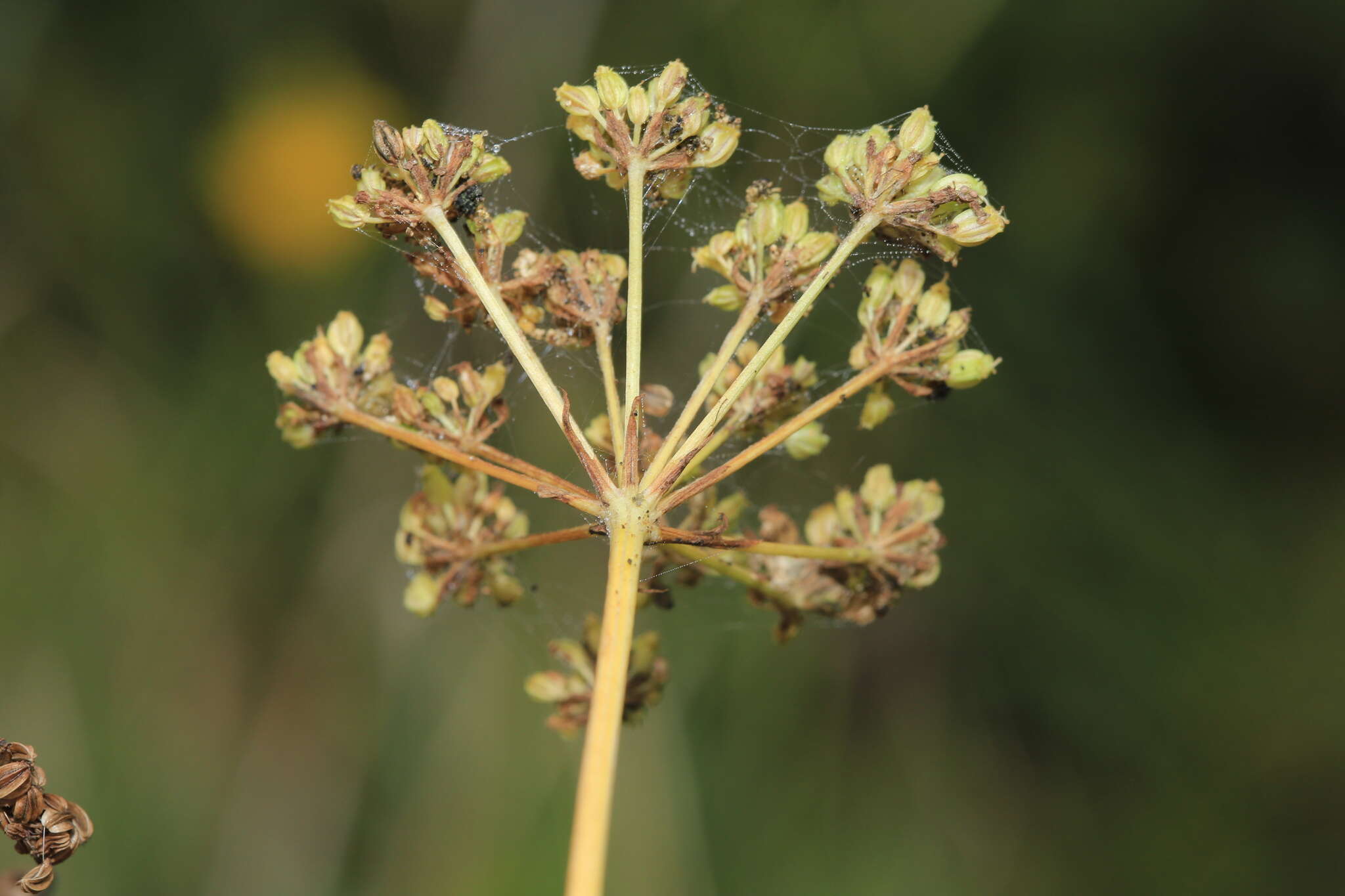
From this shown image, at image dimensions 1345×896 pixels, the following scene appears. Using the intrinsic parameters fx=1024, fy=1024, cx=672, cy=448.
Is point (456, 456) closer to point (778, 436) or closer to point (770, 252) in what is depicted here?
point (778, 436)

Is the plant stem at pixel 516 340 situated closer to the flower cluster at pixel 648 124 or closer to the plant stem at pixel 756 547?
the plant stem at pixel 756 547

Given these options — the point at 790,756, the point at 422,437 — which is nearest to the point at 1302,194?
the point at 790,756

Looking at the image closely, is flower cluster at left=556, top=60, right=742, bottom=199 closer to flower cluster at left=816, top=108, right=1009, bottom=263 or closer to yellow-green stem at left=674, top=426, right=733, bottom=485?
flower cluster at left=816, top=108, right=1009, bottom=263

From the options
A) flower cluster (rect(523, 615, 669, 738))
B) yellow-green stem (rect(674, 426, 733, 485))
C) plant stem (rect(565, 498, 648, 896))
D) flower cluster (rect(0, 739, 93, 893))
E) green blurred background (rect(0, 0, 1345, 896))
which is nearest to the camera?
plant stem (rect(565, 498, 648, 896))

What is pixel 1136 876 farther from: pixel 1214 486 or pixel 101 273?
pixel 101 273

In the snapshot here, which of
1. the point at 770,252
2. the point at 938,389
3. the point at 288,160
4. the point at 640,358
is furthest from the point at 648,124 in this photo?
the point at 288,160

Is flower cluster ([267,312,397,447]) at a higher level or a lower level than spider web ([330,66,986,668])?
lower

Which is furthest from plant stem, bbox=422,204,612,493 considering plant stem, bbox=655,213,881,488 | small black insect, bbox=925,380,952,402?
small black insect, bbox=925,380,952,402
